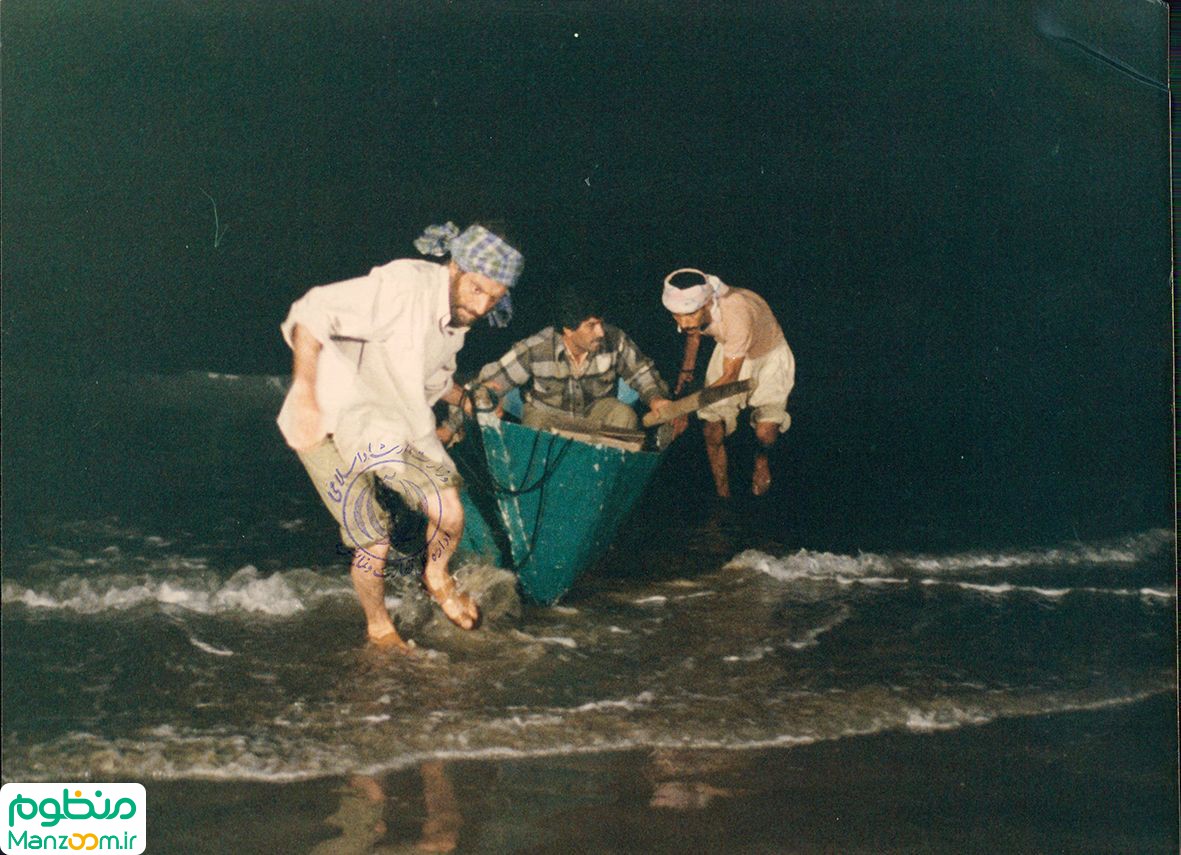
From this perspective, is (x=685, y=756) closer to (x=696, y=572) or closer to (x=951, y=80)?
(x=696, y=572)

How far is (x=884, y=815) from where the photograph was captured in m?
4.11

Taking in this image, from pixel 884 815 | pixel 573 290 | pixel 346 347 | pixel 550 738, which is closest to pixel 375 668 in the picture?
pixel 550 738

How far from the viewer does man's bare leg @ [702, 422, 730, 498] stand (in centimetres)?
429

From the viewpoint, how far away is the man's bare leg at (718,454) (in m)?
4.29

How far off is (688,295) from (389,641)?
1.78 metres

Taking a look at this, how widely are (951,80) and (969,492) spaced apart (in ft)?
5.58

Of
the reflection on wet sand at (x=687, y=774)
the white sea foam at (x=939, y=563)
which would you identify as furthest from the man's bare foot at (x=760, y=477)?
the reflection on wet sand at (x=687, y=774)

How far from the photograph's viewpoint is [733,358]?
14.1 feet

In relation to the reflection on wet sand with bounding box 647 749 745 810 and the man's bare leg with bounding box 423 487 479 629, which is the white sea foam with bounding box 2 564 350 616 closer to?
the man's bare leg with bounding box 423 487 479 629

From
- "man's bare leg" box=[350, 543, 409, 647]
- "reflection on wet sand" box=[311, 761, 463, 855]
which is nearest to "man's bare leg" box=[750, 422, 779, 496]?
"man's bare leg" box=[350, 543, 409, 647]

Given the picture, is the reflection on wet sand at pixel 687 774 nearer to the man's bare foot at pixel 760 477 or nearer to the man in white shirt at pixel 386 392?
the man in white shirt at pixel 386 392

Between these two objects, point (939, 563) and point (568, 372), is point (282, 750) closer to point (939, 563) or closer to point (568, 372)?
point (568, 372)

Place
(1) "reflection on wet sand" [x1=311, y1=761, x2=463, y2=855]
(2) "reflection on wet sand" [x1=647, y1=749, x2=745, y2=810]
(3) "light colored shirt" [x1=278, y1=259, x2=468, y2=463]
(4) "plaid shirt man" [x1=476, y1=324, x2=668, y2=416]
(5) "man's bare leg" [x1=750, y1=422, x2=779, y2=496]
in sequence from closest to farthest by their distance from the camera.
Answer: (1) "reflection on wet sand" [x1=311, y1=761, x2=463, y2=855], (2) "reflection on wet sand" [x1=647, y1=749, x2=745, y2=810], (3) "light colored shirt" [x1=278, y1=259, x2=468, y2=463], (4) "plaid shirt man" [x1=476, y1=324, x2=668, y2=416], (5) "man's bare leg" [x1=750, y1=422, x2=779, y2=496]

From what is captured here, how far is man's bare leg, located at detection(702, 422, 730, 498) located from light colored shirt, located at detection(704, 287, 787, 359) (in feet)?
0.96
